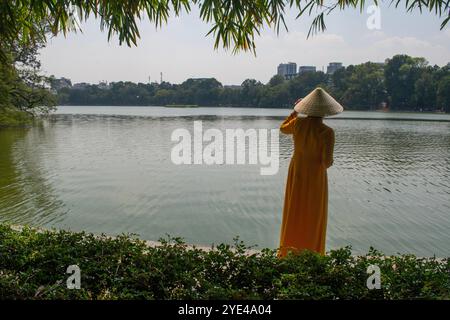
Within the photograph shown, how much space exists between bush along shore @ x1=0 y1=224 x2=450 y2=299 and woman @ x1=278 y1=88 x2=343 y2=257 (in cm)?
71

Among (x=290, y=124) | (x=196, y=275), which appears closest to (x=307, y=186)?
(x=290, y=124)

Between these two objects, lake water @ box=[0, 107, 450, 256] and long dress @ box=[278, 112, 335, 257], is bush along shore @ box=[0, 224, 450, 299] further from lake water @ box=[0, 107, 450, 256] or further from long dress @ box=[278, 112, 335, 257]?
lake water @ box=[0, 107, 450, 256]

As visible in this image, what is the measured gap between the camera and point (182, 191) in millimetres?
9812

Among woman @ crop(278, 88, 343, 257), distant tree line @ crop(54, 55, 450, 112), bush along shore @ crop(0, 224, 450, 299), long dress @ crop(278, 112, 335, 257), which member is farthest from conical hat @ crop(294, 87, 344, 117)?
distant tree line @ crop(54, 55, 450, 112)

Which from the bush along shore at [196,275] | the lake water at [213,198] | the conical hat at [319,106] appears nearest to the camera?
the bush along shore at [196,275]

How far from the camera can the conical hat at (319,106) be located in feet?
11.2

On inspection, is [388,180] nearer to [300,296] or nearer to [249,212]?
[249,212]

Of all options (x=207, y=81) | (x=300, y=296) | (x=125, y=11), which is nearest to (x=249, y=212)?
(x=125, y=11)

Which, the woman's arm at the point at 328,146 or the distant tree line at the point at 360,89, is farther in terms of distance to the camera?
the distant tree line at the point at 360,89

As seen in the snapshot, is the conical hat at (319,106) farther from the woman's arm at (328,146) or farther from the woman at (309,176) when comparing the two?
the woman's arm at (328,146)

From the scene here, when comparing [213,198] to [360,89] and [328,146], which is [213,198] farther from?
[360,89]

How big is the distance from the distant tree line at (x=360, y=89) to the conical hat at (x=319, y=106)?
6563 centimetres

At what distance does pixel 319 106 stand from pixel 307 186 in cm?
74

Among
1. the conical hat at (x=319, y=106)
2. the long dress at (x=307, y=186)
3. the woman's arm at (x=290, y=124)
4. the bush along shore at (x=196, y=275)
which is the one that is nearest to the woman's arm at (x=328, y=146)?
the long dress at (x=307, y=186)
